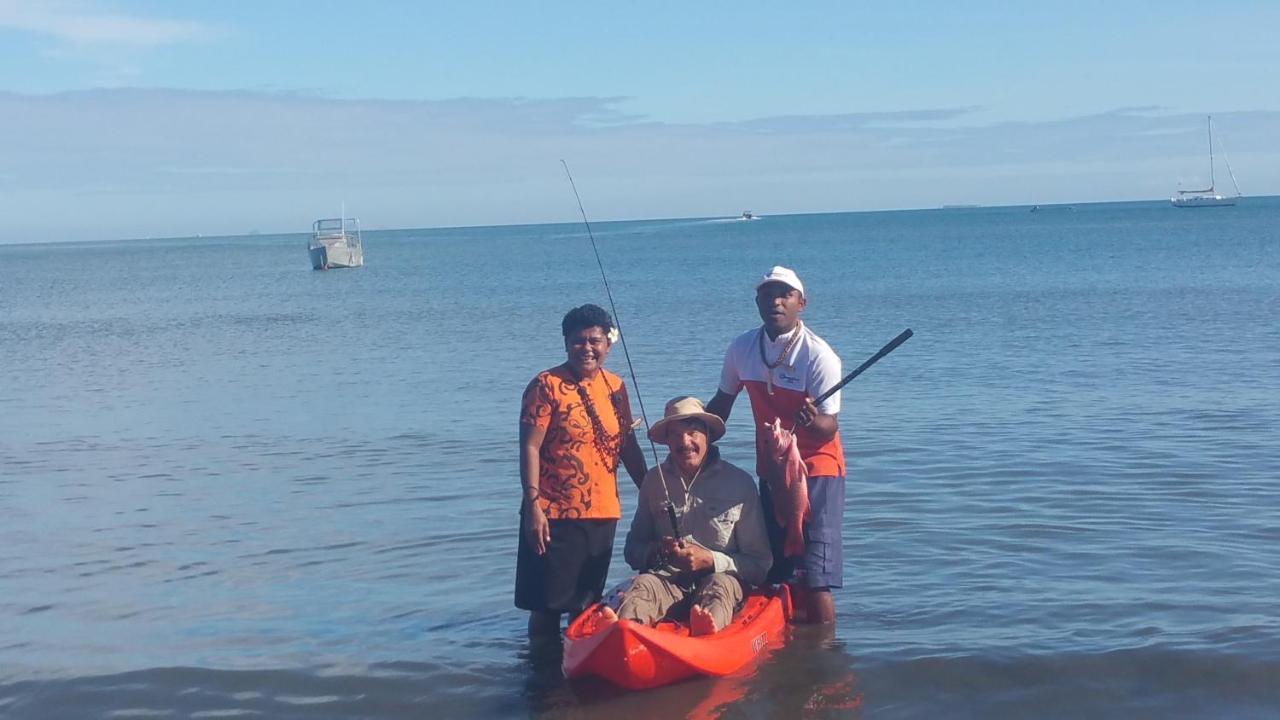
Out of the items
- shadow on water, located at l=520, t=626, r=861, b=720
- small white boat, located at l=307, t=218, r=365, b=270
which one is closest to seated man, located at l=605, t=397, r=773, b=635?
shadow on water, located at l=520, t=626, r=861, b=720

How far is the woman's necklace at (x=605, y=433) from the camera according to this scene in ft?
19.7

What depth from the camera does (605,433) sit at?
19.9 feet

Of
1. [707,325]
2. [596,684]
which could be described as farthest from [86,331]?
[596,684]

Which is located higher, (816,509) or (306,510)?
(816,509)

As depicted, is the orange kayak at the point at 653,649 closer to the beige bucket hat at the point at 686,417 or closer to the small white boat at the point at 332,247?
the beige bucket hat at the point at 686,417

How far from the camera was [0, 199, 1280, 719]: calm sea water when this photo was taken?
629cm

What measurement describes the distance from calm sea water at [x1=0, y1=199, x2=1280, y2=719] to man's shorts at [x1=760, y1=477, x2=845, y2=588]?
342mm

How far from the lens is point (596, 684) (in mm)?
6082

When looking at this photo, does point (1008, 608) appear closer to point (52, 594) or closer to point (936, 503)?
point (936, 503)

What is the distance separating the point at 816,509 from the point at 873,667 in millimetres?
847

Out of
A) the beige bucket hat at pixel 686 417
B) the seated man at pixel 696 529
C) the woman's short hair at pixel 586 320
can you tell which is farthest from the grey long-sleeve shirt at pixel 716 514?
the woman's short hair at pixel 586 320

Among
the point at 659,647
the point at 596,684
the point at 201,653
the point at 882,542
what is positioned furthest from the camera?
the point at 882,542

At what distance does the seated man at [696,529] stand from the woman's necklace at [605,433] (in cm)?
16

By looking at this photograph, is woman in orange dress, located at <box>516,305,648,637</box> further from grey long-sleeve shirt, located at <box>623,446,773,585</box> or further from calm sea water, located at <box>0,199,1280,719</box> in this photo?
calm sea water, located at <box>0,199,1280,719</box>
